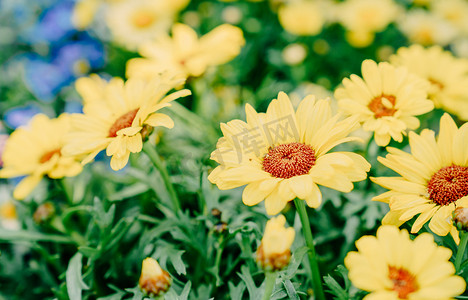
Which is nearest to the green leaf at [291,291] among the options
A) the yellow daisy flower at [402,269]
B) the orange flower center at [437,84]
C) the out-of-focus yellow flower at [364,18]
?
the yellow daisy flower at [402,269]

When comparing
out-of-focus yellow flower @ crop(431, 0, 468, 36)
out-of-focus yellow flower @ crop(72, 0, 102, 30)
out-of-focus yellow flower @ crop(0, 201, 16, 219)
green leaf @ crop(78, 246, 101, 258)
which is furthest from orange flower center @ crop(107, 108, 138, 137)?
out-of-focus yellow flower @ crop(431, 0, 468, 36)

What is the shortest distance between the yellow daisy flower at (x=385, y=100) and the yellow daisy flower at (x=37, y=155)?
93cm

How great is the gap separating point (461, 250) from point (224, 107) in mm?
1414

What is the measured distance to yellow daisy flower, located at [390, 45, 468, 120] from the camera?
153 cm

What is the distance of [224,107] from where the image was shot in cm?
217

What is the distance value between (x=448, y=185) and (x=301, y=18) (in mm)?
1611

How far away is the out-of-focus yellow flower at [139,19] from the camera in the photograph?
2.46 metres

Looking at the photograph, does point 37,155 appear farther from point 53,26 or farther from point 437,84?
point 437,84

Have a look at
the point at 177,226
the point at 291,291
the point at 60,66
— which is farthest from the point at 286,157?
the point at 60,66

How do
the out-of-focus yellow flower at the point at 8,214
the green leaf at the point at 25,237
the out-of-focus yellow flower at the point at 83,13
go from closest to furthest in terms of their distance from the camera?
the green leaf at the point at 25,237
the out-of-focus yellow flower at the point at 8,214
the out-of-focus yellow flower at the point at 83,13

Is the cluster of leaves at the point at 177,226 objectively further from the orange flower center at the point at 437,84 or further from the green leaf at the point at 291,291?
the orange flower center at the point at 437,84

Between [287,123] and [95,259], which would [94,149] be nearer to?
[95,259]

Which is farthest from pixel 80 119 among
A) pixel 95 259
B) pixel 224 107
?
pixel 224 107

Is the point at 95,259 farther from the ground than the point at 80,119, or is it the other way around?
the point at 80,119
